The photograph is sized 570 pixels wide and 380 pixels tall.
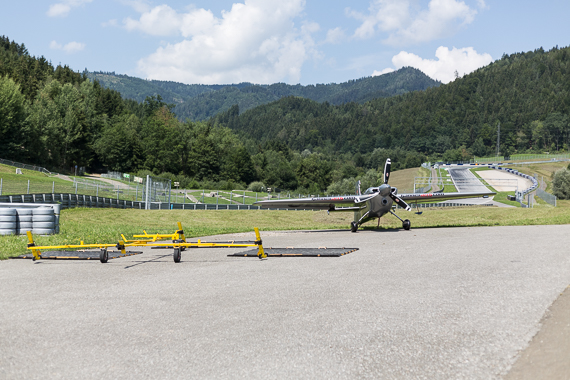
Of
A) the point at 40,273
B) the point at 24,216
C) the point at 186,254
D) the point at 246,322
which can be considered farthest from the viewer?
the point at 24,216

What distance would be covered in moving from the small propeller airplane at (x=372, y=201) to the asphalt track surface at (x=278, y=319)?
54.0 ft

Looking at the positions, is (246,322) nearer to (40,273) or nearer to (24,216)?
(40,273)

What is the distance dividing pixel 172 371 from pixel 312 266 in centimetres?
743

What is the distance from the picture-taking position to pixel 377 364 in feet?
18.7

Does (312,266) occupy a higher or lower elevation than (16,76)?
lower

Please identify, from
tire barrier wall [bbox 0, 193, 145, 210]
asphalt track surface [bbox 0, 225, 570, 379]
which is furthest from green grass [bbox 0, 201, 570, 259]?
asphalt track surface [bbox 0, 225, 570, 379]

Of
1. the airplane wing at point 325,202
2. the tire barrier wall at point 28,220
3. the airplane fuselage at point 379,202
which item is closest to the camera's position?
the tire barrier wall at point 28,220

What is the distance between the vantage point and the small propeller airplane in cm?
2906

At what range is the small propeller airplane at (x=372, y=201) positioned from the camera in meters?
29.1

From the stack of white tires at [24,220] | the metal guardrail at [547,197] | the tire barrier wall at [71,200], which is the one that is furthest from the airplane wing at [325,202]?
the metal guardrail at [547,197]

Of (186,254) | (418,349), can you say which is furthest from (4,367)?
(186,254)

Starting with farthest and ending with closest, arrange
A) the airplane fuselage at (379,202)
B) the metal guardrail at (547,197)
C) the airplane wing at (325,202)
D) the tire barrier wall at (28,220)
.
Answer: the metal guardrail at (547,197)
the airplane wing at (325,202)
the airplane fuselage at (379,202)
the tire barrier wall at (28,220)

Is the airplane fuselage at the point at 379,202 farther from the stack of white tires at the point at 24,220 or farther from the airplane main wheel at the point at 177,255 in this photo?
the stack of white tires at the point at 24,220

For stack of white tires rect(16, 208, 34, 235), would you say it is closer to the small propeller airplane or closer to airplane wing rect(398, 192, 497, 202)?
the small propeller airplane
